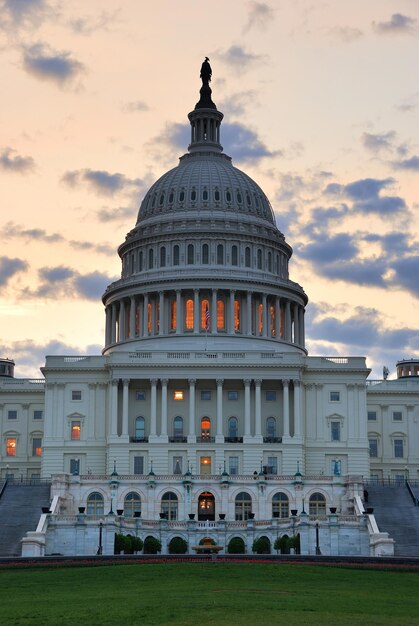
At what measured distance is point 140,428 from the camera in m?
126

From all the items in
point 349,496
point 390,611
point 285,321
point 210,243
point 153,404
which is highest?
point 210,243

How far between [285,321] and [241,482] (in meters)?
46.1

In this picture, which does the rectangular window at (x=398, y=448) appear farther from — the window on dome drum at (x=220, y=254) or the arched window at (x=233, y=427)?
the window on dome drum at (x=220, y=254)

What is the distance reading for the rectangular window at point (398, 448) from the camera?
5423 inches

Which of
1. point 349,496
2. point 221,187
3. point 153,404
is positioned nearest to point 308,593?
point 349,496

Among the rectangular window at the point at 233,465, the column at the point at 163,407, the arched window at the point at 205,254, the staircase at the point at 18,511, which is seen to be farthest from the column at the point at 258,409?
the staircase at the point at 18,511

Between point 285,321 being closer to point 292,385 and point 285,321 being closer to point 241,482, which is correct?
point 292,385

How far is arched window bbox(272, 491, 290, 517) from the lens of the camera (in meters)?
102

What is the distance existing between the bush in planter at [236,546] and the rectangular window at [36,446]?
49.8m

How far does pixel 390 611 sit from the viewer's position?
4834 centimetres

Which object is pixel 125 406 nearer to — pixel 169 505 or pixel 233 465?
pixel 233 465

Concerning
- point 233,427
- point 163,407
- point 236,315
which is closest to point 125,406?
point 163,407

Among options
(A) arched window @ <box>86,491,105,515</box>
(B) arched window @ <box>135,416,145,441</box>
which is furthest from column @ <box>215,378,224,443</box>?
(A) arched window @ <box>86,491,105,515</box>

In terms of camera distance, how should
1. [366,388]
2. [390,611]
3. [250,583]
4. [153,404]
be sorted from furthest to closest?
1. [366,388]
2. [153,404]
3. [250,583]
4. [390,611]
